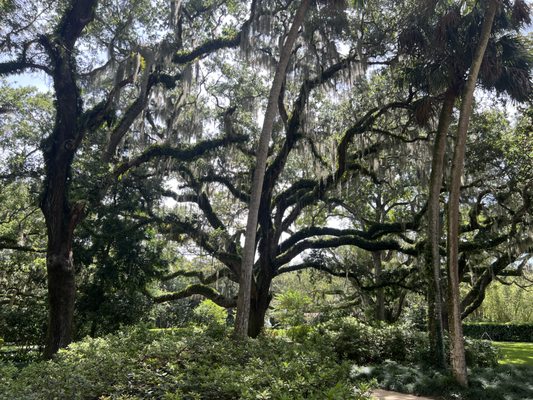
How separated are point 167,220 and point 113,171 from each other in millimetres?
2260

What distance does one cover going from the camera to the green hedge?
26.3 m

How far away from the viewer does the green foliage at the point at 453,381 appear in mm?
7059

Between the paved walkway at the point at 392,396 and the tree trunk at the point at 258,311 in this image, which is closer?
the paved walkway at the point at 392,396

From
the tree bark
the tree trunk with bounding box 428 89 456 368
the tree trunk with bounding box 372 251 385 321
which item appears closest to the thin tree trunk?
the tree trunk with bounding box 428 89 456 368

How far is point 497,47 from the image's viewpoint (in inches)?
346

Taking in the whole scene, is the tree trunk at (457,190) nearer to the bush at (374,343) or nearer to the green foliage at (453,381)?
the green foliage at (453,381)

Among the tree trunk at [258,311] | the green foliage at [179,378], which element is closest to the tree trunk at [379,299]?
the tree trunk at [258,311]

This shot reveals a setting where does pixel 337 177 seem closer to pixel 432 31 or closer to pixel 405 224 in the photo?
pixel 405 224

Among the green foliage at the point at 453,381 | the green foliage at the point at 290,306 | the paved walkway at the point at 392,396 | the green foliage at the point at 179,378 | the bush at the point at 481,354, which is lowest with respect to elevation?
the paved walkway at the point at 392,396

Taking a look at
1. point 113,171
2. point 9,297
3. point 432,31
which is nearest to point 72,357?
point 113,171

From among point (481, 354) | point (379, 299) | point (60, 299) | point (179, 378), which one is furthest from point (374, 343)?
point (379, 299)

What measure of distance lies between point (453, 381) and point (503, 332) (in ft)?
75.6

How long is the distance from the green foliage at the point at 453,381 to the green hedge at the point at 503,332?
20.2m

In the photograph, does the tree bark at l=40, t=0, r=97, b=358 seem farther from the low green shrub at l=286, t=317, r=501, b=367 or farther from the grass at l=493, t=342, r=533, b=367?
the grass at l=493, t=342, r=533, b=367
